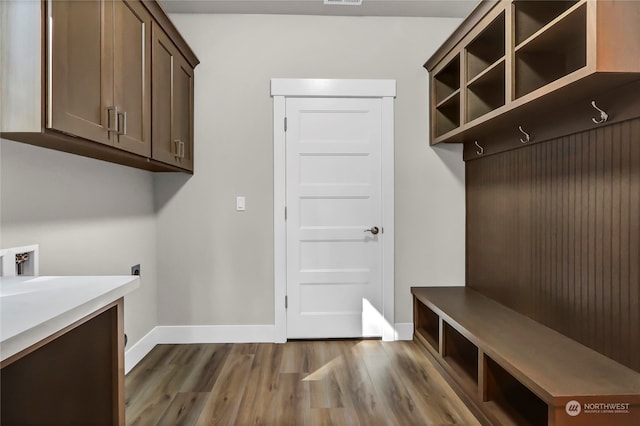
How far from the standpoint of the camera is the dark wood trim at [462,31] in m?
2.25

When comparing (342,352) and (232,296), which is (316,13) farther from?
(342,352)

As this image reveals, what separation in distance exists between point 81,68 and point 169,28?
114 centimetres

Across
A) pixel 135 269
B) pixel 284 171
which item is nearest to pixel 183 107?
pixel 284 171

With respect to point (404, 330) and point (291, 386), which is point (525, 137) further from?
point (291, 386)

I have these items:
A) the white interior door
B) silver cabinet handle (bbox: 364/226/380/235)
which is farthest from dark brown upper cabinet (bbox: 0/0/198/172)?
silver cabinet handle (bbox: 364/226/380/235)

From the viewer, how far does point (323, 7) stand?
9.96ft

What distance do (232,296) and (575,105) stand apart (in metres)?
2.63

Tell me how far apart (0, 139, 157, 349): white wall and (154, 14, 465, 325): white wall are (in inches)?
10.1

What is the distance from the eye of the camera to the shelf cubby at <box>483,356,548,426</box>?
1841mm

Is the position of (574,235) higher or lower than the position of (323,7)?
lower

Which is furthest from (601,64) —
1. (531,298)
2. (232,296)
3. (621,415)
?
(232,296)

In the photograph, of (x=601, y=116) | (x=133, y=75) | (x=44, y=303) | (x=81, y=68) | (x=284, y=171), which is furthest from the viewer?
(x=284, y=171)

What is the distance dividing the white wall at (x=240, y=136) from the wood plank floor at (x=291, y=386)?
0.43 metres

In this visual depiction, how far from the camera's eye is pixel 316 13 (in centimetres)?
313
